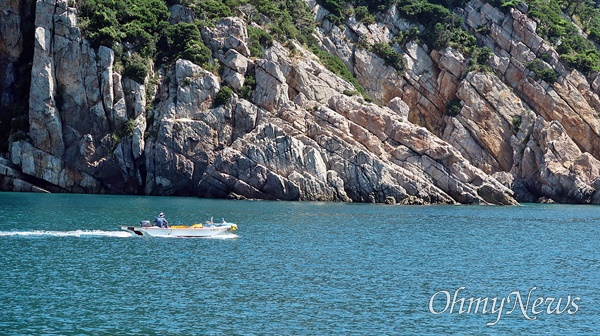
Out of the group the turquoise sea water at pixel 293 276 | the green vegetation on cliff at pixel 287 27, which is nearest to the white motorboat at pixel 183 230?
the turquoise sea water at pixel 293 276

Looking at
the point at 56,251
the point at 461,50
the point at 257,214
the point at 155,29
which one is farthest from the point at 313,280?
the point at 461,50

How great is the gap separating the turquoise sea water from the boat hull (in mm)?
579

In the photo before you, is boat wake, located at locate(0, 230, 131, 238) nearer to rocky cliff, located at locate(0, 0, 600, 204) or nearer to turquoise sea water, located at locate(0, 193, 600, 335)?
turquoise sea water, located at locate(0, 193, 600, 335)

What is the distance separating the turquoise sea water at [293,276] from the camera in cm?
3247

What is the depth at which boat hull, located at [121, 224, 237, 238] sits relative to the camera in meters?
57.1

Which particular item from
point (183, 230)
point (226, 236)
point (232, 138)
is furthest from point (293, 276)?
point (232, 138)

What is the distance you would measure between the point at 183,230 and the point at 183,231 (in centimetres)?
10

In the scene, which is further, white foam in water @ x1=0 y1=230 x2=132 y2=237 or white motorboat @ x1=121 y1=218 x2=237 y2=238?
white motorboat @ x1=121 y1=218 x2=237 y2=238

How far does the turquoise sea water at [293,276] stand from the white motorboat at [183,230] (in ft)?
2.03

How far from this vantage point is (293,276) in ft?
139

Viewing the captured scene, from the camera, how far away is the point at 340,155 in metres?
92.0

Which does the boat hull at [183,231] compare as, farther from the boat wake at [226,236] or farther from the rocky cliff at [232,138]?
the rocky cliff at [232,138]

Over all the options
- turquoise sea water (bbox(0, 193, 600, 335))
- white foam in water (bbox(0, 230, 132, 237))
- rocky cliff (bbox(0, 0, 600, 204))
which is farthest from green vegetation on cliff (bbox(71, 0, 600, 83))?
white foam in water (bbox(0, 230, 132, 237))

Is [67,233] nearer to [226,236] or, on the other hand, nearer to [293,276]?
[226,236]
